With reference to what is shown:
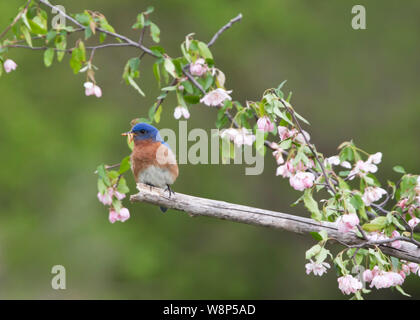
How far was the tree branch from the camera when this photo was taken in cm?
302

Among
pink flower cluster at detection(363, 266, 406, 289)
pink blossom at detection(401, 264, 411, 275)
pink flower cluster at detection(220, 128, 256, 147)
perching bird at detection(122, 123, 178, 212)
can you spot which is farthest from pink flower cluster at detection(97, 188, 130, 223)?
pink blossom at detection(401, 264, 411, 275)

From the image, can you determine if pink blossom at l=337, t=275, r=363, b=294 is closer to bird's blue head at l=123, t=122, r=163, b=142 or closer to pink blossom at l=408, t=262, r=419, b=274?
pink blossom at l=408, t=262, r=419, b=274

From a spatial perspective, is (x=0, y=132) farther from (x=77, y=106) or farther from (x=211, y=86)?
(x=211, y=86)

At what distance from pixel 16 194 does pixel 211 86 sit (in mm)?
6079

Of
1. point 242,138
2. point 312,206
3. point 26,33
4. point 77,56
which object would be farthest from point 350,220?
point 26,33

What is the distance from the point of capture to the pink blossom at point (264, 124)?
2664mm

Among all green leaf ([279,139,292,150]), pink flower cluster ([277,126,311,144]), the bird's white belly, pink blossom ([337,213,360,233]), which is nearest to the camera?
pink blossom ([337,213,360,233])

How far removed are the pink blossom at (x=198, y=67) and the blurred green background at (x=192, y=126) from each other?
4.80 m

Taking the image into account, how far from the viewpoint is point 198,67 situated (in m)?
3.14

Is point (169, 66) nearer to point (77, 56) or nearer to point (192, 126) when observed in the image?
point (77, 56)

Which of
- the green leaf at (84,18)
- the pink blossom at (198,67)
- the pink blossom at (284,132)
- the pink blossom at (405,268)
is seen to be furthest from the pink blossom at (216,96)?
the pink blossom at (405,268)

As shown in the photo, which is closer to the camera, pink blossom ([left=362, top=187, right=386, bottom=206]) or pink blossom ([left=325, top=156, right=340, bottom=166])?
pink blossom ([left=362, top=187, right=386, bottom=206])

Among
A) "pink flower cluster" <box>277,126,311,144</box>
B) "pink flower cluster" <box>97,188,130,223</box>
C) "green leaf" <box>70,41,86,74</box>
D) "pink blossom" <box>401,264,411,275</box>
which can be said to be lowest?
"pink blossom" <box>401,264,411,275</box>

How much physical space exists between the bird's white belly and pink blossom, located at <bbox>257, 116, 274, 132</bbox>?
4.57 feet
